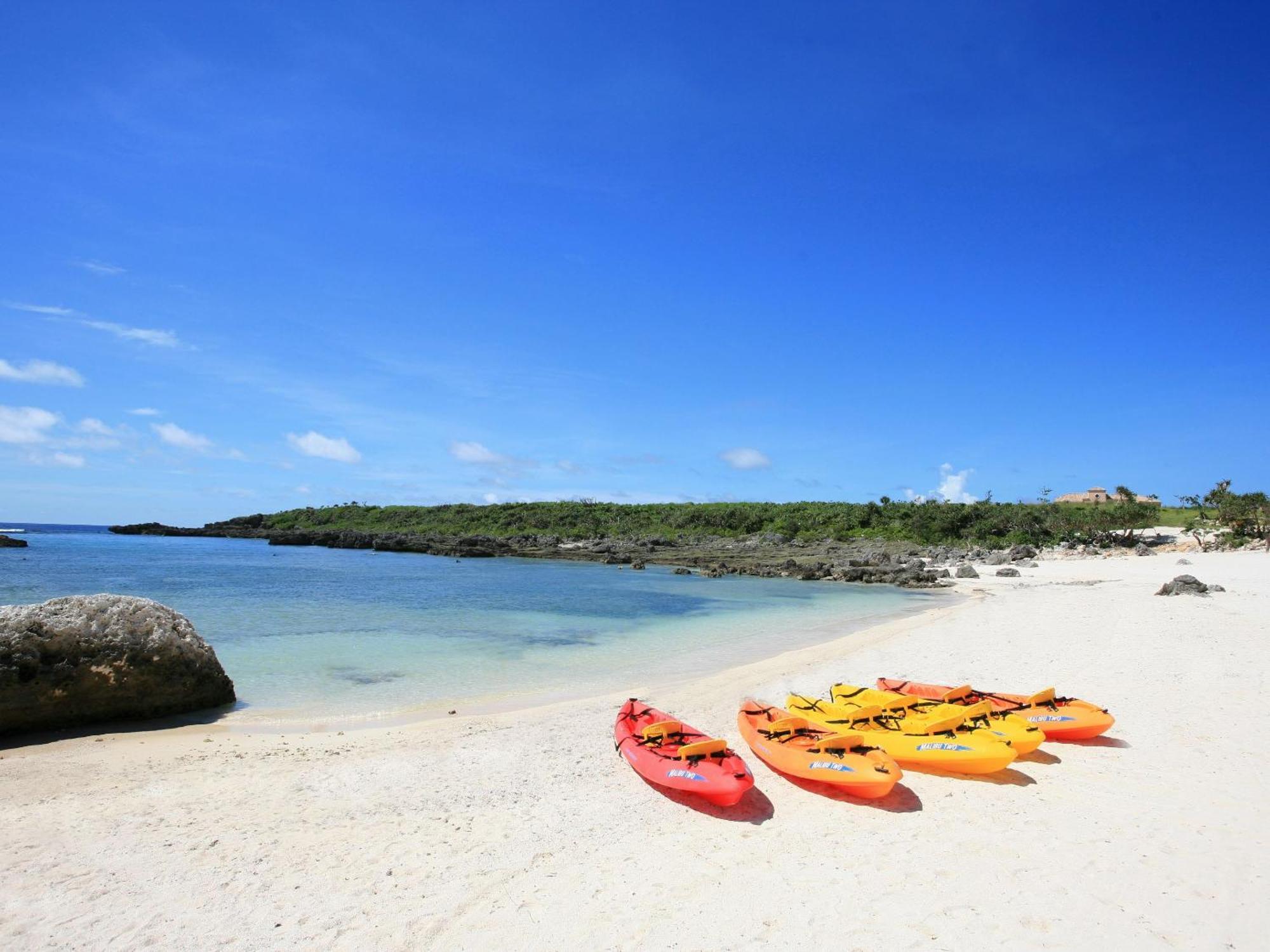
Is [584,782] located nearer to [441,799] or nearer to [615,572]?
[441,799]

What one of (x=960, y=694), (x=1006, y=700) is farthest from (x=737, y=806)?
(x=1006, y=700)

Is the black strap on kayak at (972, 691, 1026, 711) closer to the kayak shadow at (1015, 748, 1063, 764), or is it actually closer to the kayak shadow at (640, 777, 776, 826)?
A: the kayak shadow at (1015, 748, 1063, 764)

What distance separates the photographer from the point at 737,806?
268 inches

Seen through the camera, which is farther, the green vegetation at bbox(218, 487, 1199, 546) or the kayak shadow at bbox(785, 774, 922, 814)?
the green vegetation at bbox(218, 487, 1199, 546)

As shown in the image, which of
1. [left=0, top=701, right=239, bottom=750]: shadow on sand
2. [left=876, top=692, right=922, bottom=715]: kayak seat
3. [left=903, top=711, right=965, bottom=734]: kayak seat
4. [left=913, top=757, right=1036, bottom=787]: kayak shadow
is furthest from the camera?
[left=876, top=692, right=922, bottom=715]: kayak seat

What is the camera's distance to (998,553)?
126ft

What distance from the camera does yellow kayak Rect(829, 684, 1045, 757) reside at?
24.8 ft

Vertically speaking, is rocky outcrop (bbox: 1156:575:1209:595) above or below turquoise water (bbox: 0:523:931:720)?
above

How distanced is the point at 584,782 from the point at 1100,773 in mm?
5397

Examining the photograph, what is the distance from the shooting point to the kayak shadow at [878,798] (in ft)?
21.7

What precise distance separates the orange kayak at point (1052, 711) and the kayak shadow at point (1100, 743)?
0.05 meters

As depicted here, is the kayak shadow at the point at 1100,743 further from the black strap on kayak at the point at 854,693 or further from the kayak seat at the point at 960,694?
the black strap on kayak at the point at 854,693

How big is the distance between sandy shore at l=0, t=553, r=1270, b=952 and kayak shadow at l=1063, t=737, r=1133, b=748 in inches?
2.1

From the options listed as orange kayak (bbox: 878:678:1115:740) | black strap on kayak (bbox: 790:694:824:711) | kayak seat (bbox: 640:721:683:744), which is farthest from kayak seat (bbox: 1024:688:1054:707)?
kayak seat (bbox: 640:721:683:744)
